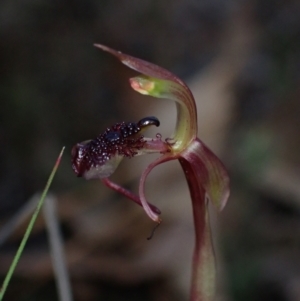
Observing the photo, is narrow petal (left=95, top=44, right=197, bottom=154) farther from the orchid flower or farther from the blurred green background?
the blurred green background

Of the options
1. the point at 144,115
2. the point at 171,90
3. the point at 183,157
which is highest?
the point at 171,90

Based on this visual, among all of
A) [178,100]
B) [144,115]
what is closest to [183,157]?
[178,100]

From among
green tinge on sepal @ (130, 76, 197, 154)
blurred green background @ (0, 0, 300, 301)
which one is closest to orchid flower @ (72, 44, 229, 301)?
green tinge on sepal @ (130, 76, 197, 154)

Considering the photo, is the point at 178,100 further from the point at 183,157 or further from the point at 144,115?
the point at 144,115

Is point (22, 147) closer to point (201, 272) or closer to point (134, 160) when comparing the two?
point (134, 160)

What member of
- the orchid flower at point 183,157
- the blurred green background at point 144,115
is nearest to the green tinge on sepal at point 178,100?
the orchid flower at point 183,157

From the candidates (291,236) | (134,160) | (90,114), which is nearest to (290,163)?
(291,236)

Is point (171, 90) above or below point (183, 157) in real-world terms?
above
